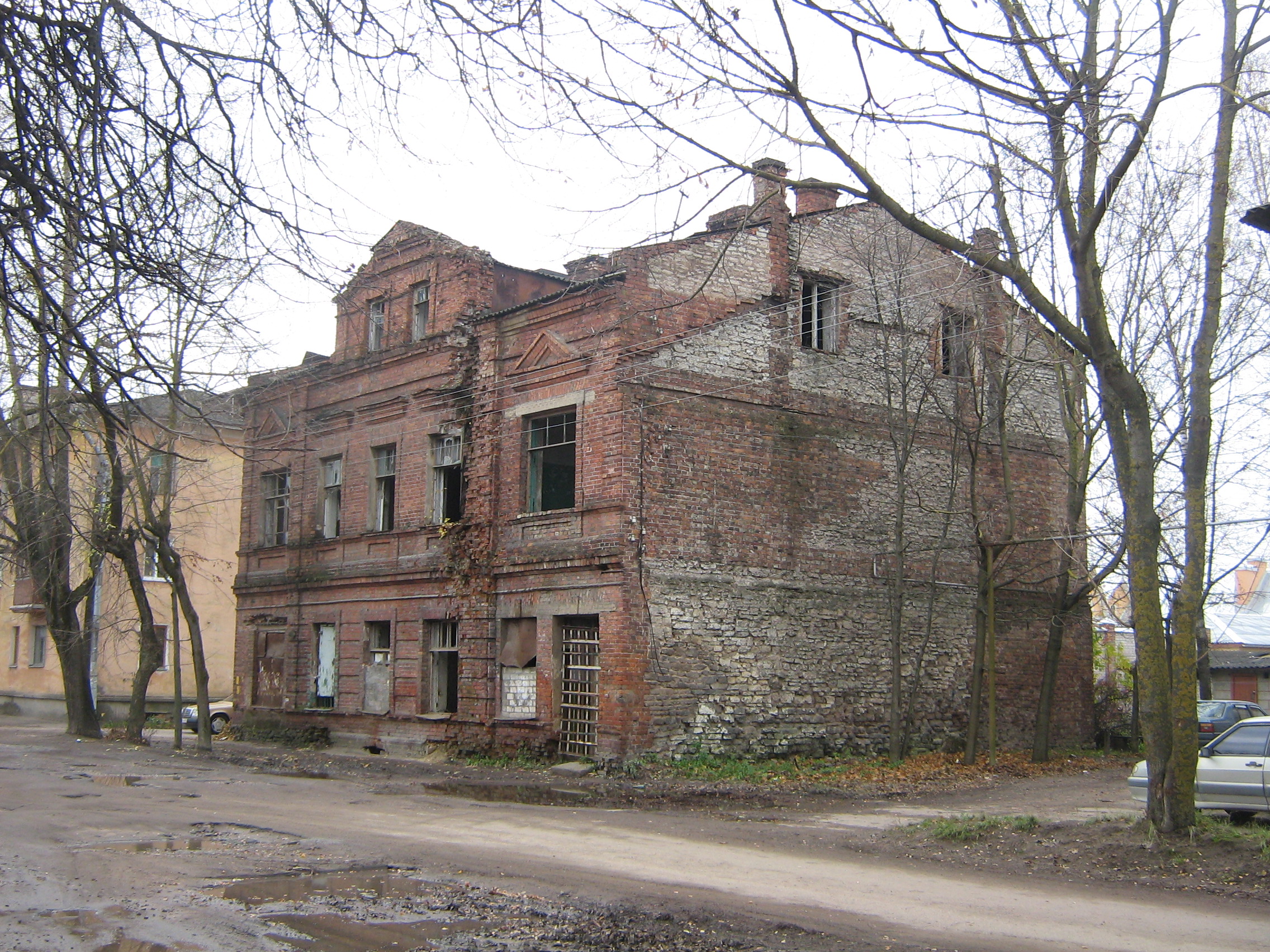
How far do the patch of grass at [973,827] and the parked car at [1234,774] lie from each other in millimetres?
1482

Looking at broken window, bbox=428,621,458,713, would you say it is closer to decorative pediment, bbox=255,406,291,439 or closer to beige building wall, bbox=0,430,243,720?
decorative pediment, bbox=255,406,291,439

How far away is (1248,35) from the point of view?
1106 cm

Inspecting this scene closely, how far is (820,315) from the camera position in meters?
22.3

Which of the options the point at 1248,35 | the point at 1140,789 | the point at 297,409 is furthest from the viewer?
the point at 297,409

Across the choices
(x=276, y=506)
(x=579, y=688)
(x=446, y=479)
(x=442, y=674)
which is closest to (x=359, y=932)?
(x=579, y=688)

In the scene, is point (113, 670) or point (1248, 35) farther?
point (113, 670)

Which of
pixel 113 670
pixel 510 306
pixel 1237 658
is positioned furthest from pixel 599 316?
pixel 1237 658

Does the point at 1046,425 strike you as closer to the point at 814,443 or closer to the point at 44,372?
the point at 814,443

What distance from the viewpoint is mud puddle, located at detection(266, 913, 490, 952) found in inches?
284

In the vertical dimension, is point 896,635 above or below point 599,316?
below

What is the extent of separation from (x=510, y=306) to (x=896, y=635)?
950 centimetres

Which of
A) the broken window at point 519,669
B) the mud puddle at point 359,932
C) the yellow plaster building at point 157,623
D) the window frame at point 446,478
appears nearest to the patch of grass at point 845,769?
the broken window at point 519,669

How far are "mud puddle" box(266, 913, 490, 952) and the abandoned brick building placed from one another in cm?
1059

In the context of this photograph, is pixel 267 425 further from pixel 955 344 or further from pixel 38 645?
pixel 38 645
